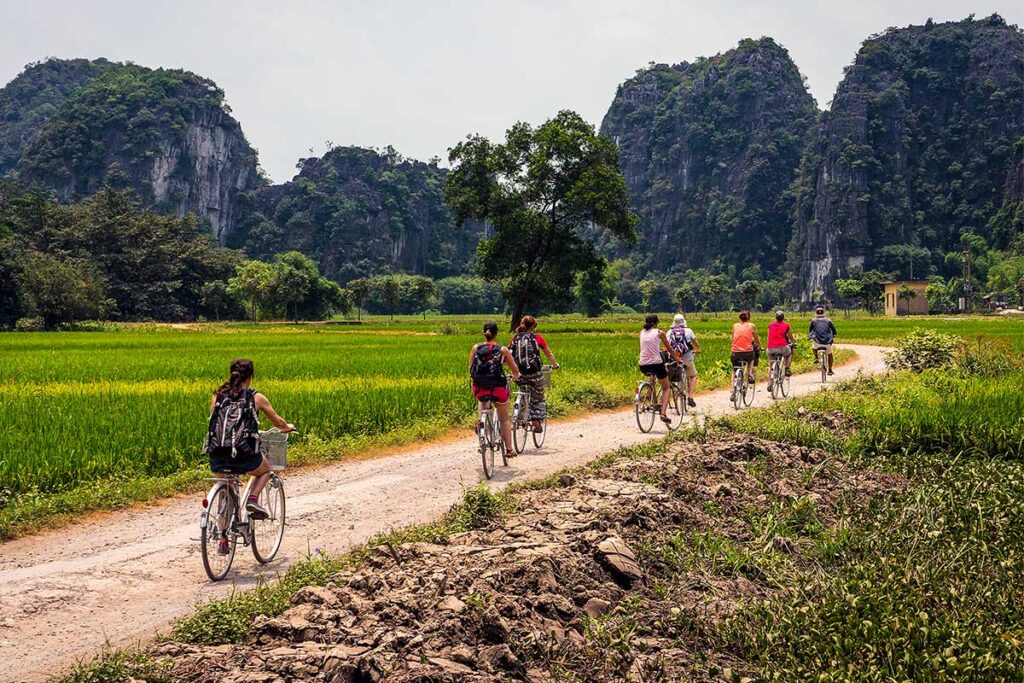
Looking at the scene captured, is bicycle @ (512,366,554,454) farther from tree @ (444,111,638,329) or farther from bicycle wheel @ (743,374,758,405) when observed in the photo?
tree @ (444,111,638,329)

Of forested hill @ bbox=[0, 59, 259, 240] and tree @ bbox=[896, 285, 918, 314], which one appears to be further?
forested hill @ bbox=[0, 59, 259, 240]

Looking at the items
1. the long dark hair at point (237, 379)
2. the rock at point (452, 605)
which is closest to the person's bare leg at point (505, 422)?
the long dark hair at point (237, 379)

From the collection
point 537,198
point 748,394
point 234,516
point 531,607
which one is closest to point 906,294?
point 537,198

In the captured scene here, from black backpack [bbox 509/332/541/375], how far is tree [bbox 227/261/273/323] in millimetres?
82501

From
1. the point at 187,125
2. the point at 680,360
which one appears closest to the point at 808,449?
the point at 680,360

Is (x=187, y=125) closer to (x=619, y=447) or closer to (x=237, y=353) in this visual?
(x=237, y=353)

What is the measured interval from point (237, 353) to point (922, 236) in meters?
178

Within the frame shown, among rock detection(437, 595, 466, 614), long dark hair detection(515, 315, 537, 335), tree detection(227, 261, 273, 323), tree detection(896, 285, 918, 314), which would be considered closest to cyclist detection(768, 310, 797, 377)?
long dark hair detection(515, 315, 537, 335)

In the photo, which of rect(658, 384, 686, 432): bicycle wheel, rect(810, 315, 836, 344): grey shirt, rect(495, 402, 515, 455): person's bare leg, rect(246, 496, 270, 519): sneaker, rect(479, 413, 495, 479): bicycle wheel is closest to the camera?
rect(246, 496, 270, 519): sneaker

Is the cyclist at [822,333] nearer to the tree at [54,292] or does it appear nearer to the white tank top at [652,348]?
the white tank top at [652,348]

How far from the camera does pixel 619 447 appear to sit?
1202 cm

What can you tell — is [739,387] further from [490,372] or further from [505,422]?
[490,372]

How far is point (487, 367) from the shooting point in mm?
10461

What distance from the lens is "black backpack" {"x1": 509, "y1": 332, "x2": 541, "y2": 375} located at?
11.7 meters
